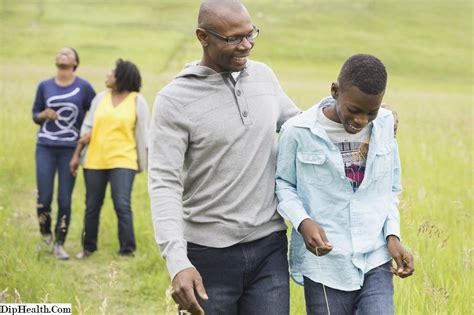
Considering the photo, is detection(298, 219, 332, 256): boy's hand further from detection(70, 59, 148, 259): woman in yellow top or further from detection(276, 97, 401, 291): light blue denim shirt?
detection(70, 59, 148, 259): woman in yellow top

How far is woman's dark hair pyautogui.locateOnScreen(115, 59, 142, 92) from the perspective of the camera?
8.73 meters

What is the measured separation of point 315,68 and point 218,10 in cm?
3585

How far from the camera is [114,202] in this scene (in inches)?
338

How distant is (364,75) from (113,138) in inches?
211

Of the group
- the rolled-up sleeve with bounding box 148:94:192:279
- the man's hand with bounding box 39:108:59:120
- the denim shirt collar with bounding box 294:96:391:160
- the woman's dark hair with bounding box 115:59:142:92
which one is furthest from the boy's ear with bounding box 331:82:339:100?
the man's hand with bounding box 39:108:59:120

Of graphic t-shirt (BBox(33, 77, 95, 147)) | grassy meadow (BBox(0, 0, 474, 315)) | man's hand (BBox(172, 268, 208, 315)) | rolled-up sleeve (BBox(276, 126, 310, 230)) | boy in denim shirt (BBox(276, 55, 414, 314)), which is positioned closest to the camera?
man's hand (BBox(172, 268, 208, 315))

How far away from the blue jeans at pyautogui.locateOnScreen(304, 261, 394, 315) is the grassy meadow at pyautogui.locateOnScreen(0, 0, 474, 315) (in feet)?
1.96

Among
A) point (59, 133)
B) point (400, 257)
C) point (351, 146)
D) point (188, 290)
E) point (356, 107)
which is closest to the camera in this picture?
point (188, 290)

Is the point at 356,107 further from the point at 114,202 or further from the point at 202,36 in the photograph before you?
the point at 114,202

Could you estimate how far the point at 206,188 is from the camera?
3.92 m

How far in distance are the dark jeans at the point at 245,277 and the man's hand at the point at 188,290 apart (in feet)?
1.17

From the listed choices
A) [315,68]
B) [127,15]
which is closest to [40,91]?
[315,68]

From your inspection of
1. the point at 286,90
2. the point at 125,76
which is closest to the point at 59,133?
the point at 125,76

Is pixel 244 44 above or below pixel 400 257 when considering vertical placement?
above
